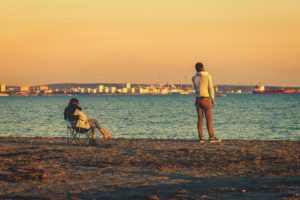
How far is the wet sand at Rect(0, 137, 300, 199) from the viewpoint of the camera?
858cm

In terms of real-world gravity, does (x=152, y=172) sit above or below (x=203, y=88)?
below

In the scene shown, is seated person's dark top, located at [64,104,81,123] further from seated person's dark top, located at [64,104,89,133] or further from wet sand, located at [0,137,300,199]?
wet sand, located at [0,137,300,199]

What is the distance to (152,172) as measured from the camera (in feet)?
35.4

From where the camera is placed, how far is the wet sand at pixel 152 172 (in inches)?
338

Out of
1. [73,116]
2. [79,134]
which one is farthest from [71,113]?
[79,134]

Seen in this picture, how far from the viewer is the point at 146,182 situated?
9.62 meters

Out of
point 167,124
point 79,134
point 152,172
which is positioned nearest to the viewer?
point 152,172

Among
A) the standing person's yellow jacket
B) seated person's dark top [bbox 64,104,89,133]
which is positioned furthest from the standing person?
seated person's dark top [bbox 64,104,89,133]

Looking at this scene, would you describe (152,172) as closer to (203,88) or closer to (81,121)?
(203,88)

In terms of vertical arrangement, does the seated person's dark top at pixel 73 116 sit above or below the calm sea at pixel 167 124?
above

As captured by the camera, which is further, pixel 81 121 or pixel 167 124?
pixel 167 124

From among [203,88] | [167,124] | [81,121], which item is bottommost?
[167,124]

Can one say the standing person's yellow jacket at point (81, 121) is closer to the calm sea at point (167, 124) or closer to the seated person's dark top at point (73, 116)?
the seated person's dark top at point (73, 116)

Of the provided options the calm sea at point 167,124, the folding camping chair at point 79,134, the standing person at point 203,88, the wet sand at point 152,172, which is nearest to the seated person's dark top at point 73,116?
the folding camping chair at point 79,134
